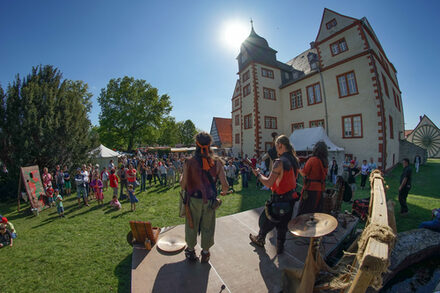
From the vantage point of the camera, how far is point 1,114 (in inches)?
408

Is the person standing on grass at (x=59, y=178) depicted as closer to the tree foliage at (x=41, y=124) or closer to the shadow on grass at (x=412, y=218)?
the tree foliage at (x=41, y=124)

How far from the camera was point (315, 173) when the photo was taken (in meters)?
3.86

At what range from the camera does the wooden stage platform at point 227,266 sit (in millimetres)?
2744

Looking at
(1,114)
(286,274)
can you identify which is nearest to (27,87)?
(1,114)

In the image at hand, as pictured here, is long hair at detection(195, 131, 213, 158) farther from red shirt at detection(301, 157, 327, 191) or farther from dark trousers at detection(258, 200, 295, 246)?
red shirt at detection(301, 157, 327, 191)

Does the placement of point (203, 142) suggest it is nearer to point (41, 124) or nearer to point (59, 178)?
point (59, 178)

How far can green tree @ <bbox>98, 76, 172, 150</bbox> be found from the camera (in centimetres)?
2817

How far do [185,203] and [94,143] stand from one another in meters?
14.8

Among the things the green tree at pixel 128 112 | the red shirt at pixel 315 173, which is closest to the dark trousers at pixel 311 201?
the red shirt at pixel 315 173

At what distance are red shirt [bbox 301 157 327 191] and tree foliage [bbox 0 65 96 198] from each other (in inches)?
568

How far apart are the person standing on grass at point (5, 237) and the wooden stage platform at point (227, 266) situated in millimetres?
4222

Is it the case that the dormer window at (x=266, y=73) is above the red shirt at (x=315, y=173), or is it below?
above

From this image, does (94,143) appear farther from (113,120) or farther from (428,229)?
(428,229)

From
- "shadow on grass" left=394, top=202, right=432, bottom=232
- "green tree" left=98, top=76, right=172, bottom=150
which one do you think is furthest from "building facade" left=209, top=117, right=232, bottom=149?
"shadow on grass" left=394, top=202, right=432, bottom=232
